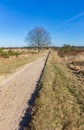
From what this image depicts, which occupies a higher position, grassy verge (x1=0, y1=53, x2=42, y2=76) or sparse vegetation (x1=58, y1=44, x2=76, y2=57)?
grassy verge (x1=0, y1=53, x2=42, y2=76)

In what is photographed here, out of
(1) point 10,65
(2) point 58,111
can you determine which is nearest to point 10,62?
(1) point 10,65

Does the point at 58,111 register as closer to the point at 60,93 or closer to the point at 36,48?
the point at 60,93

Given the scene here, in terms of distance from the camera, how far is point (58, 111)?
316 inches

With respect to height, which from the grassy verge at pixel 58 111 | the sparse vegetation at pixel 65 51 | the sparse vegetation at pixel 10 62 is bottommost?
the sparse vegetation at pixel 65 51

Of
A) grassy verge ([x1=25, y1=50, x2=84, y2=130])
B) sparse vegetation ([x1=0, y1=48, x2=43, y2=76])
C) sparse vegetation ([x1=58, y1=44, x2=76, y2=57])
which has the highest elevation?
grassy verge ([x1=25, y1=50, x2=84, y2=130])

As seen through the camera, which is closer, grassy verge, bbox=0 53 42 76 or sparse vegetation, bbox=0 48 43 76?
grassy verge, bbox=0 53 42 76

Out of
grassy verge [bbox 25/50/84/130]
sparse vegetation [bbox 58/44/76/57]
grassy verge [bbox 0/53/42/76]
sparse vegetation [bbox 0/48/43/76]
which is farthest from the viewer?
sparse vegetation [bbox 58/44/76/57]

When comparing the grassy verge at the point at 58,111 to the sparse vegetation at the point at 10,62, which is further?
the sparse vegetation at the point at 10,62

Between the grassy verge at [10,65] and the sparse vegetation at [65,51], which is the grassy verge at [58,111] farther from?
the sparse vegetation at [65,51]

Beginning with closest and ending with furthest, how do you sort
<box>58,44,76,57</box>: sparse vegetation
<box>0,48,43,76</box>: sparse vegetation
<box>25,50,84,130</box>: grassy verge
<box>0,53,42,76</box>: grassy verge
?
1. <box>25,50,84,130</box>: grassy verge
2. <box>0,53,42,76</box>: grassy verge
3. <box>0,48,43,76</box>: sparse vegetation
4. <box>58,44,76,57</box>: sparse vegetation

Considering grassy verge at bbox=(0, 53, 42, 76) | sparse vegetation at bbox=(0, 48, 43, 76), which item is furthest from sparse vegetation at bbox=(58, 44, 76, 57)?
grassy verge at bbox=(0, 53, 42, 76)

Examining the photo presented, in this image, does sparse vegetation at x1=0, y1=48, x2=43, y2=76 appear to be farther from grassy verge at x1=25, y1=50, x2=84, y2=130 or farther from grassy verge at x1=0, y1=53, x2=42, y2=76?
grassy verge at x1=25, y1=50, x2=84, y2=130

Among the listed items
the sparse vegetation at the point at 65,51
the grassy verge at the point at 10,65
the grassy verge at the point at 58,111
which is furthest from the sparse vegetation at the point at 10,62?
the sparse vegetation at the point at 65,51

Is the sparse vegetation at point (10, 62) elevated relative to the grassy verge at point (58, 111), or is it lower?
lower
